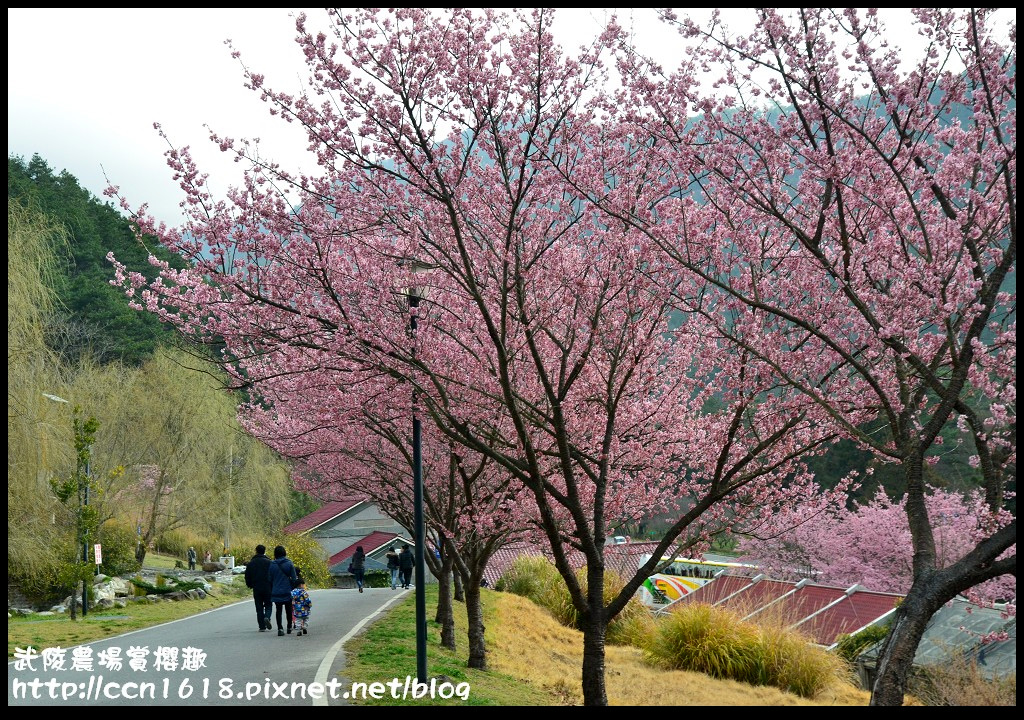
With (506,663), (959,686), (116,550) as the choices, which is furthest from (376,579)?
(959,686)

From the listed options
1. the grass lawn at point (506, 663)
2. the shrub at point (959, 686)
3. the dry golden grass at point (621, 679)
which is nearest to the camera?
the grass lawn at point (506, 663)

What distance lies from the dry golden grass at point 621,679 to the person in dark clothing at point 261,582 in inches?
168

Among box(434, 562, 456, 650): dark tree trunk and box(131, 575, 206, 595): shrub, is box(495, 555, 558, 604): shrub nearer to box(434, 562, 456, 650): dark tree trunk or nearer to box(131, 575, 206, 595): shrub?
box(131, 575, 206, 595): shrub

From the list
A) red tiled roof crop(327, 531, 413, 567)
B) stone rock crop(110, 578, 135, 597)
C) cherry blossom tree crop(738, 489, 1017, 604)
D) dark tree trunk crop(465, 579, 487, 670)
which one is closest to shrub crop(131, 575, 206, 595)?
stone rock crop(110, 578, 135, 597)

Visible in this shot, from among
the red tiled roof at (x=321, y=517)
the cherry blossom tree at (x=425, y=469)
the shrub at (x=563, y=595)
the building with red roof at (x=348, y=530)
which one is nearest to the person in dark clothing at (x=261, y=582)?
the cherry blossom tree at (x=425, y=469)

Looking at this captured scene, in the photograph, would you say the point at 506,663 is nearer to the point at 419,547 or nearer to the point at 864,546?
the point at 419,547

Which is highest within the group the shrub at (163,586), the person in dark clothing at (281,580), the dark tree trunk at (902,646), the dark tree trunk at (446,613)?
the dark tree trunk at (902,646)

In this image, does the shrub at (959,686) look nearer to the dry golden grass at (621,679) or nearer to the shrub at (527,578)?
the dry golden grass at (621,679)

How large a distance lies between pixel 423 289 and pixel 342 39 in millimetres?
3505

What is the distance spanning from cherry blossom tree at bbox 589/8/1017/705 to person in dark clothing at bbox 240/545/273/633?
10345 millimetres

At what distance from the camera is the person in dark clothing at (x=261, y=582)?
15914mm

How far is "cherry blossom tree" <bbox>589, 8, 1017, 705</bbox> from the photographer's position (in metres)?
6.79

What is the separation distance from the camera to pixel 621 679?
1580 centimetres

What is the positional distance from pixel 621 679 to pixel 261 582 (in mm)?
6767
